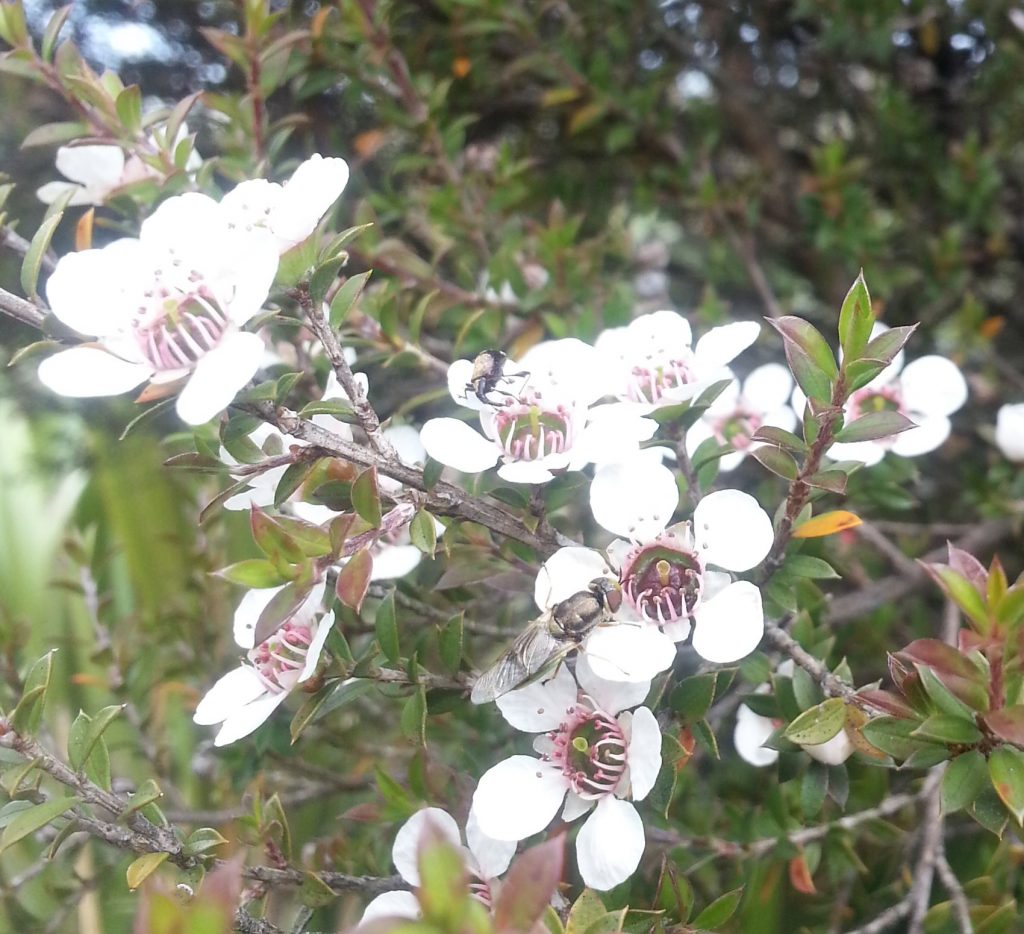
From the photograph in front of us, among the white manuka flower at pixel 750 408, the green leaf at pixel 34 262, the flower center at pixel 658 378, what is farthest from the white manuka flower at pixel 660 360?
the green leaf at pixel 34 262

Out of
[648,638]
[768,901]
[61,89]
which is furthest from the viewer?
[768,901]

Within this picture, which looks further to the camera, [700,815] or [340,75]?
[340,75]

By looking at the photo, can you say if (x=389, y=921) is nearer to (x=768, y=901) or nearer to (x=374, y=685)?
(x=374, y=685)

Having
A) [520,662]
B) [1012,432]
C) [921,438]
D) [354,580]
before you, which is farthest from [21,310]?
[1012,432]

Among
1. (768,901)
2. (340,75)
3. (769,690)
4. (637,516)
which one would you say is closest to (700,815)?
(768,901)

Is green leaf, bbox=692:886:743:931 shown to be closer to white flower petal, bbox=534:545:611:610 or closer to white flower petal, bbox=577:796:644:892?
white flower petal, bbox=577:796:644:892

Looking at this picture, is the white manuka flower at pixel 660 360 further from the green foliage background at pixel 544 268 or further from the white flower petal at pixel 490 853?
the white flower petal at pixel 490 853

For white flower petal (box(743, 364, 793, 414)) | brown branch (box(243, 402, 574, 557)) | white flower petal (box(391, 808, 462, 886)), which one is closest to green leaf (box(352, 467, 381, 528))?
brown branch (box(243, 402, 574, 557))

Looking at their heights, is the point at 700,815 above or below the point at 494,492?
below
